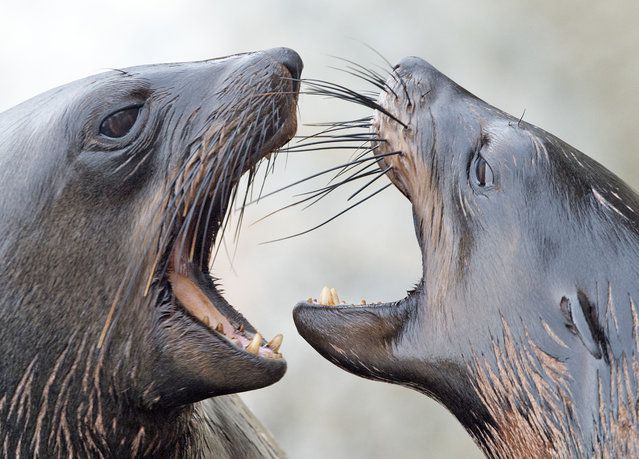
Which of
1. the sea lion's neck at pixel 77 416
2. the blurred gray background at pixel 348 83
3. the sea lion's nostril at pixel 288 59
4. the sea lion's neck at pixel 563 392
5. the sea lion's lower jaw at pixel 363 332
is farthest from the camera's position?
the blurred gray background at pixel 348 83

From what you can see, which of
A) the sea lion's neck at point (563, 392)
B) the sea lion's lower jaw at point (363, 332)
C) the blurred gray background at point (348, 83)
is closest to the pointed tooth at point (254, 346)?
the sea lion's lower jaw at point (363, 332)

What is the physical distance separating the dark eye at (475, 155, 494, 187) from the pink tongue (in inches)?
25.8

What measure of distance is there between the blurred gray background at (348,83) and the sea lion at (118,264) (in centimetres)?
281

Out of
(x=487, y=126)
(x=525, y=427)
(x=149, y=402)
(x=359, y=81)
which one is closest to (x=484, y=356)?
(x=525, y=427)

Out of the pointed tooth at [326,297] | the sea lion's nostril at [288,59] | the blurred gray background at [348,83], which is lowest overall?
the pointed tooth at [326,297]

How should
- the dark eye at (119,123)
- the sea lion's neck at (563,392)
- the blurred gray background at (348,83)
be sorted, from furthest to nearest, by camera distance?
the blurred gray background at (348,83) < the dark eye at (119,123) < the sea lion's neck at (563,392)

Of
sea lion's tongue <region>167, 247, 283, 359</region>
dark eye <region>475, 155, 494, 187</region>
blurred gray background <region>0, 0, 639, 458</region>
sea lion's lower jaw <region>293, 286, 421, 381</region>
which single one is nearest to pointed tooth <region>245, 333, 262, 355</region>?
sea lion's tongue <region>167, 247, 283, 359</region>

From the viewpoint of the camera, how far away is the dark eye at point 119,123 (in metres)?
2.39

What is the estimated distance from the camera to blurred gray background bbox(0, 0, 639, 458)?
17.5 ft

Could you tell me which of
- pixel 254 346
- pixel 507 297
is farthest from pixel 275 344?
pixel 507 297

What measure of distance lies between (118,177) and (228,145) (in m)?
0.27

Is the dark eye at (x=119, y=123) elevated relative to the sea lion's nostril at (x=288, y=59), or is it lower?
lower

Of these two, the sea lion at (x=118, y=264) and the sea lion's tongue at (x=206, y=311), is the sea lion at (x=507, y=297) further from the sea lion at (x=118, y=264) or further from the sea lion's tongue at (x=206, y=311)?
the sea lion at (x=118, y=264)

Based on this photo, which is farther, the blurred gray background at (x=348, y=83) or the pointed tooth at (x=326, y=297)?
the blurred gray background at (x=348, y=83)
